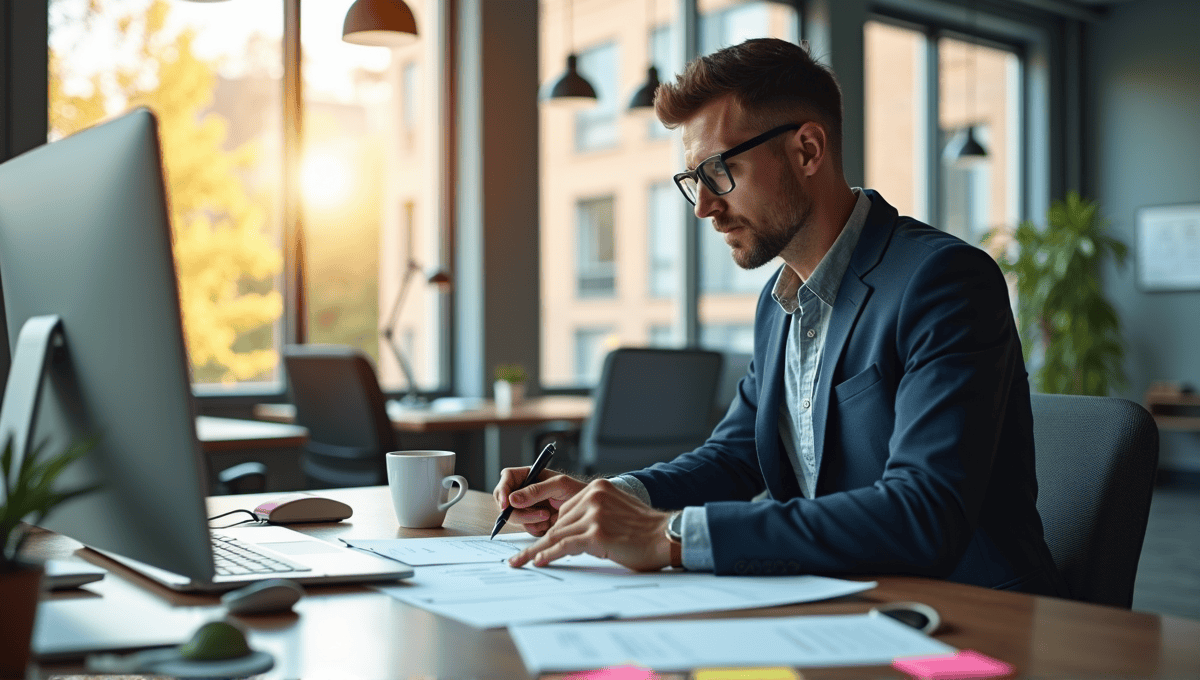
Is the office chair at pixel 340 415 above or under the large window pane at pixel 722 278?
under

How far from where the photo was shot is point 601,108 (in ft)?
21.0

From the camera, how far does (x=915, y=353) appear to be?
1274 mm

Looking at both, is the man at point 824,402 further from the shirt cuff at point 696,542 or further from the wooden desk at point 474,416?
the wooden desk at point 474,416

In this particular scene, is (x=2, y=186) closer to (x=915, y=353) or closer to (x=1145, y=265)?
(x=915, y=353)

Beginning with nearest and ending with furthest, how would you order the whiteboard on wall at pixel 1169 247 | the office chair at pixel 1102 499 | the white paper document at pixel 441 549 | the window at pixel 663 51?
the white paper document at pixel 441 549 < the office chair at pixel 1102 499 < the window at pixel 663 51 < the whiteboard on wall at pixel 1169 247

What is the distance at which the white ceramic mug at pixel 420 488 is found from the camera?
1413mm

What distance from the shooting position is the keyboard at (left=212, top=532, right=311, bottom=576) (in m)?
1.07

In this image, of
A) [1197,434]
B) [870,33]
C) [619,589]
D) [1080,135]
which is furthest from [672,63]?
Answer: [619,589]

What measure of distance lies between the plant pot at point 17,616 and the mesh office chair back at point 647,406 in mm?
3171

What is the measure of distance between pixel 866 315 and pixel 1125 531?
422mm

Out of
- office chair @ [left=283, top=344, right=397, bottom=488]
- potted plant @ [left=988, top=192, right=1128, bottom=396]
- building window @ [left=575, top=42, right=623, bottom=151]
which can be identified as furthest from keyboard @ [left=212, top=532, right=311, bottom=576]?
potted plant @ [left=988, top=192, right=1128, bottom=396]

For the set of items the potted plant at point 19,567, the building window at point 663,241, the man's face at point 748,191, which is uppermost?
the building window at point 663,241

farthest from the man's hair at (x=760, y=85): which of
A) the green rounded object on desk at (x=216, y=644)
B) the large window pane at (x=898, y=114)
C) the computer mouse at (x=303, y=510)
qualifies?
the large window pane at (x=898, y=114)

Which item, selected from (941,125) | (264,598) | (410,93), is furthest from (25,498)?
(941,125)
